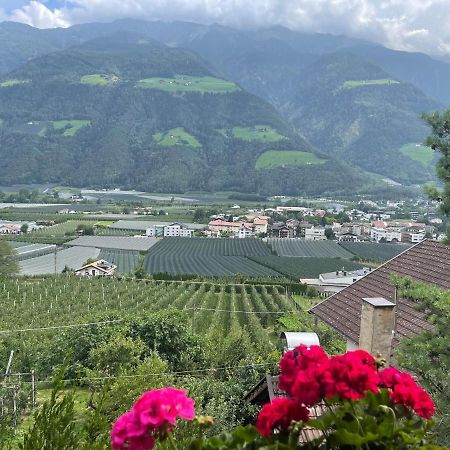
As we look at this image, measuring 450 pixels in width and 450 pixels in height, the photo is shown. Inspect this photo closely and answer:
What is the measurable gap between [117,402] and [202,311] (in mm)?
22795

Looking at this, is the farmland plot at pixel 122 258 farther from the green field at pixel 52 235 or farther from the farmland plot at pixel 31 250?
the green field at pixel 52 235

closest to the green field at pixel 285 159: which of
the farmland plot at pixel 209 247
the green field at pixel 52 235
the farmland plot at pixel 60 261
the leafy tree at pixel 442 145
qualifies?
the green field at pixel 52 235

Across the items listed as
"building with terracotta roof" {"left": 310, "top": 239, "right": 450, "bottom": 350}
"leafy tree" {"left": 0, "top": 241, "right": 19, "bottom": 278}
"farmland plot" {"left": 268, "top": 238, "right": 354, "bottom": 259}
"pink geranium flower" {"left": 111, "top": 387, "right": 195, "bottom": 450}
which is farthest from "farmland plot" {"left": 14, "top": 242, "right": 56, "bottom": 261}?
"pink geranium flower" {"left": 111, "top": 387, "right": 195, "bottom": 450}

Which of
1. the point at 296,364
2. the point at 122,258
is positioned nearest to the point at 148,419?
the point at 296,364

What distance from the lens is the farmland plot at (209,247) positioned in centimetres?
6696

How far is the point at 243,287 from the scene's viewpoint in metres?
42.4

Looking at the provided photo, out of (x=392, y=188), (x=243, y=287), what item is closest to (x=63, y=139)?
(x=392, y=188)

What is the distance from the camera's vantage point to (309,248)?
75.4 m

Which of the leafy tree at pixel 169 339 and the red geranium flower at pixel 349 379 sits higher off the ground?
the red geranium flower at pixel 349 379

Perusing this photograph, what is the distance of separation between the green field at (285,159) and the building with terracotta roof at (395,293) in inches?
6177

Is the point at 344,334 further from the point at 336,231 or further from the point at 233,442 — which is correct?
the point at 336,231

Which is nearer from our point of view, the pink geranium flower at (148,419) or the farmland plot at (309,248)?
the pink geranium flower at (148,419)

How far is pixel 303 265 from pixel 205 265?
11.2m

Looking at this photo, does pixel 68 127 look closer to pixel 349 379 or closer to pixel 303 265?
pixel 303 265
